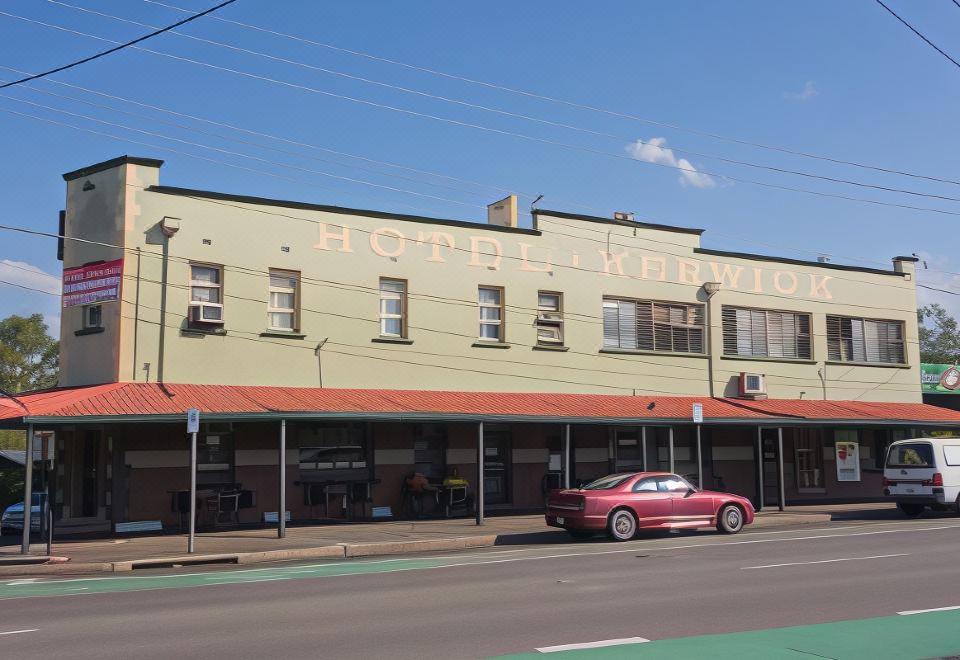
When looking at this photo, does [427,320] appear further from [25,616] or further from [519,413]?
[25,616]

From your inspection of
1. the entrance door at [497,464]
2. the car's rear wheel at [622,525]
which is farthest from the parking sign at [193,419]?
the entrance door at [497,464]

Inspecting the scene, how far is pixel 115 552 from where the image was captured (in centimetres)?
1869

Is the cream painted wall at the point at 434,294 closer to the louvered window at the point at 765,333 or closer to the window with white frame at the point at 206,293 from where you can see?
the window with white frame at the point at 206,293

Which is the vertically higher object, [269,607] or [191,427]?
[191,427]

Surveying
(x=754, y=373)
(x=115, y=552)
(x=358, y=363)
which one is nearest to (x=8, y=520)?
(x=115, y=552)

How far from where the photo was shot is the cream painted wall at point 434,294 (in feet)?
74.8

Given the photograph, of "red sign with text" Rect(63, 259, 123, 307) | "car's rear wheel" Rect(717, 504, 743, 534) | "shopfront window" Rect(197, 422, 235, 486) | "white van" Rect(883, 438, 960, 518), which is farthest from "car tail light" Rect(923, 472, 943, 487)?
"red sign with text" Rect(63, 259, 123, 307)

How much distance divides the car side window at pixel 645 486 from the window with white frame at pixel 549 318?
7.90 meters

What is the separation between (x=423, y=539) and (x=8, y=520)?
35.9ft

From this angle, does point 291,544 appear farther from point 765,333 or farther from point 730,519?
point 765,333

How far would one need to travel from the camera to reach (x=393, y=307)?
26.0 m

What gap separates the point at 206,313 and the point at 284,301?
6.73ft

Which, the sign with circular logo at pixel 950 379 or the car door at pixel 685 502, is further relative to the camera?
the sign with circular logo at pixel 950 379

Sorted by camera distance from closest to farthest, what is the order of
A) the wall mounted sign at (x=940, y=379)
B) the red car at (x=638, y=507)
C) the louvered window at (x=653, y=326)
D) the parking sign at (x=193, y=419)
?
the parking sign at (x=193, y=419)
the red car at (x=638, y=507)
the louvered window at (x=653, y=326)
the wall mounted sign at (x=940, y=379)
